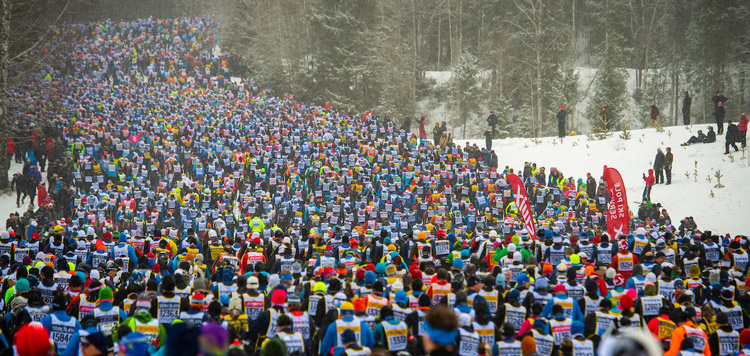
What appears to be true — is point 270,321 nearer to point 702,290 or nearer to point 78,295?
point 78,295

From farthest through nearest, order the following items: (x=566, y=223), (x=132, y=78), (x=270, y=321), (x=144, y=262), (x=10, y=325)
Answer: (x=132, y=78)
(x=566, y=223)
(x=144, y=262)
(x=10, y=325)
(x=270, y=321)

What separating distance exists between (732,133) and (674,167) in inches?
106

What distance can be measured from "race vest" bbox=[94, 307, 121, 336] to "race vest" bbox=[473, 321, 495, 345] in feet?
15.3

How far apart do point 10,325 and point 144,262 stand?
10.2 ft

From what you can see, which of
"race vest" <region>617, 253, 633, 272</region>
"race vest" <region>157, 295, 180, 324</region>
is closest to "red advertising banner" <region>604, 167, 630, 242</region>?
"race vest" <region>617, 253, 633, 272</region>

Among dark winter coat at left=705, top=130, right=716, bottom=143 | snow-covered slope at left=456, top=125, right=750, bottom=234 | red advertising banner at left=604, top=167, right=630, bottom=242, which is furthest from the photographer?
dark winter coat at left=705, top=130, right=716, bottom=143

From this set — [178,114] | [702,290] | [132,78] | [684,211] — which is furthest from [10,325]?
[132,78]

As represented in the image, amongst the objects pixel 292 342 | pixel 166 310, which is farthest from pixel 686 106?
pixel 292 342

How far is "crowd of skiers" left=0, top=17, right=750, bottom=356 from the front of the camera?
7.88 metres

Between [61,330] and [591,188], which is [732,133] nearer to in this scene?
[591,188]

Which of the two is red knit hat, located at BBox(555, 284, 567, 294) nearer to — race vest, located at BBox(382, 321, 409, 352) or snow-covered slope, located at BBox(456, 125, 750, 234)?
race vest, located at BBox(382, 321, 409, 352)

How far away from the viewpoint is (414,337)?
326 inches

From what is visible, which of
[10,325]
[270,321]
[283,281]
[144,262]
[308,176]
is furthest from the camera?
[308,176]

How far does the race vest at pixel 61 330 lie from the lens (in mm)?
7918
